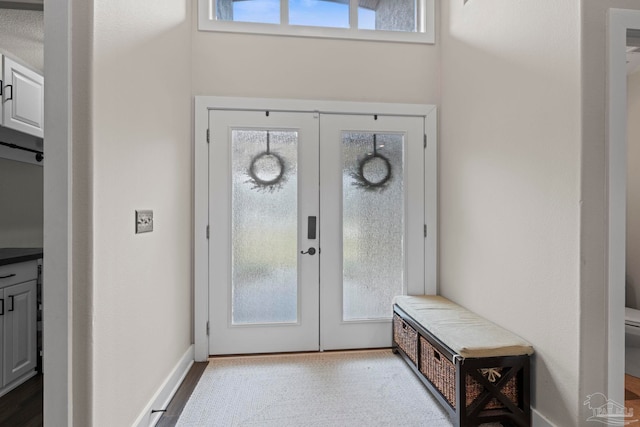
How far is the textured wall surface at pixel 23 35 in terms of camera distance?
2182mm

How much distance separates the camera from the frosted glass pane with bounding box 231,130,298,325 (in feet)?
8.73

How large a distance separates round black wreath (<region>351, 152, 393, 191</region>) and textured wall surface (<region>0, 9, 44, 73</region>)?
2.57 m

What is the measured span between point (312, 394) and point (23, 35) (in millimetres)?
3294

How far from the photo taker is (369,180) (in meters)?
2.78

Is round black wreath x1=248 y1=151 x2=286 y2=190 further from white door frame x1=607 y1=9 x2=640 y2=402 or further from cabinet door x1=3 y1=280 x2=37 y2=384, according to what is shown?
white door frame x1=607 y1=9 x2=640 y2=402

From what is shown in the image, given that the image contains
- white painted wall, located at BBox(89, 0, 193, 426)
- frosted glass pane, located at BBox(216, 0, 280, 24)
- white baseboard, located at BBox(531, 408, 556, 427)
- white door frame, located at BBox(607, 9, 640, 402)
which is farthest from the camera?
frosted glass pane, located at BBox(216, 0, 280, 24)

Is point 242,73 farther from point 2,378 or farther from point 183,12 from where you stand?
point 2,378

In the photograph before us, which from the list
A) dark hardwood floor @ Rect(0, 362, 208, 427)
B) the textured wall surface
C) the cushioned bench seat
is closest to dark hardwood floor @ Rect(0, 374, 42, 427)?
dark hardwood floor @ Rect(0, 362, 208, 427)

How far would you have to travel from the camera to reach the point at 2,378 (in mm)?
1992

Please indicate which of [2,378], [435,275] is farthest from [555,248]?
[2,378]

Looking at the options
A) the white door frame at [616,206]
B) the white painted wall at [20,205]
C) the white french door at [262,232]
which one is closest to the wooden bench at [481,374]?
the white door frame at [616,206]

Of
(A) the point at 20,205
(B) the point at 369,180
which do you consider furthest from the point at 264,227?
(A) the point at 20,205

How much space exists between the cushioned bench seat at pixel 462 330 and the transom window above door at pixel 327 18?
7.57 feet

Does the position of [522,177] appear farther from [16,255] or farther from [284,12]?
[16,255]
